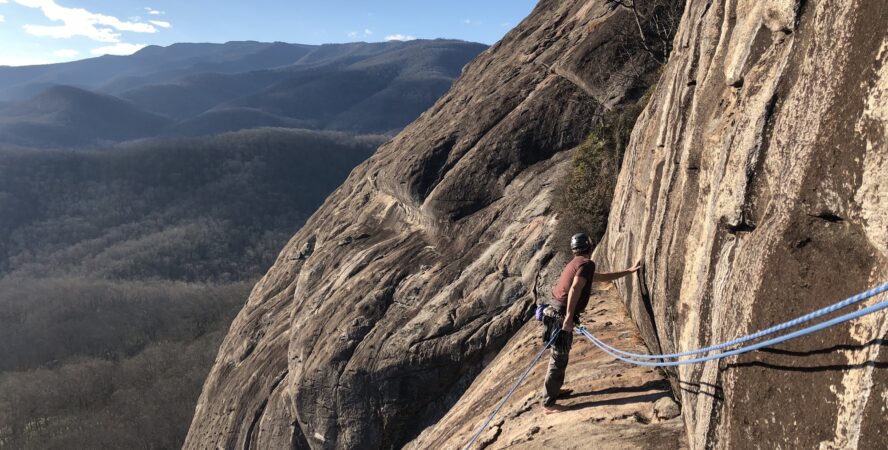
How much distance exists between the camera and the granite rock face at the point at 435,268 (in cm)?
1691

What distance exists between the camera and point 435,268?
19.5 metres

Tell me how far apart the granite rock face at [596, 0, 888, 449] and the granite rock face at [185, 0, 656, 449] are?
7.80 m

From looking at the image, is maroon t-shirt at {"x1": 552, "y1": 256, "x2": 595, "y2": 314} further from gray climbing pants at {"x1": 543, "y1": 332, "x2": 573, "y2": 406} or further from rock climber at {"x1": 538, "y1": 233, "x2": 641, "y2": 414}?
gray climbing pants at {"x1": 543, "y1": 332, "x2": 573, "y2": 406}

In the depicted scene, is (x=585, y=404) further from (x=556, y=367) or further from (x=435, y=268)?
(x=435, y=268)

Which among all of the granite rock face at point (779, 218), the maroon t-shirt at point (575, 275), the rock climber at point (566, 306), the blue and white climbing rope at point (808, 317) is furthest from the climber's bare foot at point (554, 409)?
the blue and white climbing rope at point (808, 317)

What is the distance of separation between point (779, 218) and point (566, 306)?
4.00m

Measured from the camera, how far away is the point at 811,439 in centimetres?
496

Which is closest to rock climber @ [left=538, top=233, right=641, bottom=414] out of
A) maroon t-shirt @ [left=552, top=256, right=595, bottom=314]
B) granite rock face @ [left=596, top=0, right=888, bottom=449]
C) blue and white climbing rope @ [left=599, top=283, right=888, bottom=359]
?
maroon t-shirt @ [left=552, top=256, right=595, bottom=314]

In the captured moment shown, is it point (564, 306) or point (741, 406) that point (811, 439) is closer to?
point (741, 406)

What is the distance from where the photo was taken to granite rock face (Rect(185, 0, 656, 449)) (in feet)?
55.5

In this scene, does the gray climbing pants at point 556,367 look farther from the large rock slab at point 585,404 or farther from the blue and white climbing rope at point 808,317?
the blue and white climbing rope at point 808,317

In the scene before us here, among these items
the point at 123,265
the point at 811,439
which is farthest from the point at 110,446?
the point at 123,265

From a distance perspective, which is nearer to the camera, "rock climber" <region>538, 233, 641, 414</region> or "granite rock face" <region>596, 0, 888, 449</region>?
"granite rock face" <region>596, 0, 888, 449</region>

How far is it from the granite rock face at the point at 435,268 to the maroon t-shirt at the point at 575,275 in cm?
625
